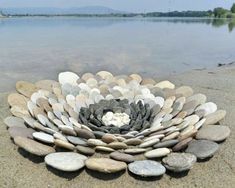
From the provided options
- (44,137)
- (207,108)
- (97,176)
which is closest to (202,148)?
(207,108)

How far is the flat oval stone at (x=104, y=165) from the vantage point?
4.07 meters

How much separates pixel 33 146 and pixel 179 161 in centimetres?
190

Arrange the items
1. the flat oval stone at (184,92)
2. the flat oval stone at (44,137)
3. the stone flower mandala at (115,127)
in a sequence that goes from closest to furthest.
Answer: the stone flower mandala at (115,127) → the flat oval stone at (44,137) → the flat oval stone at (184,92)

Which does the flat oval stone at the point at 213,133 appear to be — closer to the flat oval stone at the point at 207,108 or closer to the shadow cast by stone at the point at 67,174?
the flat oval stone at the point at 207,108

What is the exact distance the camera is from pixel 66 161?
4.16 meters

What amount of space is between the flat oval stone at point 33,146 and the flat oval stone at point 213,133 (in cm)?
212

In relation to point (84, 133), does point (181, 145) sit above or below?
below

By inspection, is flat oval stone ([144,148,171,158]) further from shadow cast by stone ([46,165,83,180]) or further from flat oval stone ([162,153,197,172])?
shadow cast by stone ([46,165,83,180])

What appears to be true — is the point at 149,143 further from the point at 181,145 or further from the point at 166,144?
the point at 181,145

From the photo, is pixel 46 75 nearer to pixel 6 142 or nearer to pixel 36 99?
pixel 36 99

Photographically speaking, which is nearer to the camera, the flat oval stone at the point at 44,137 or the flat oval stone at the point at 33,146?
the flat oval stone at the point at 33,146

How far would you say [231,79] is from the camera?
1003 cm

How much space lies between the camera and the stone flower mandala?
4.26 m

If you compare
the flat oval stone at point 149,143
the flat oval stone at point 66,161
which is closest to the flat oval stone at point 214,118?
the flat oval stone at point 149,143
